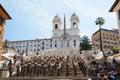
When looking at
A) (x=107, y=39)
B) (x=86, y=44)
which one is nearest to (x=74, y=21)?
(x=107, y=39)

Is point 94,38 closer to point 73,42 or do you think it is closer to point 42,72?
point 73,42

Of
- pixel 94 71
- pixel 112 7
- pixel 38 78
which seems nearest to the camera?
pixel 38 78

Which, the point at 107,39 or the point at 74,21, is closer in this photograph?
the point at 107,39

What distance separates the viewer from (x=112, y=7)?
27438mm

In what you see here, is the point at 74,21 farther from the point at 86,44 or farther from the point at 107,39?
the point at 86,44

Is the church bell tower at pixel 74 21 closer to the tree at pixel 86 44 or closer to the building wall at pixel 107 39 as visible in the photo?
the building wall at pixel 107 39

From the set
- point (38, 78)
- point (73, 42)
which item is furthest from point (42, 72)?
point (73, 42)

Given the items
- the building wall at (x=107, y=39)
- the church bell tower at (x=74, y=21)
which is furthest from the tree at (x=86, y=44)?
the church bell tower at (x=74, y=21)

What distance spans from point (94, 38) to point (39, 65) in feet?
243

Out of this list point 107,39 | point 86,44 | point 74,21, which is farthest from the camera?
point 74,21

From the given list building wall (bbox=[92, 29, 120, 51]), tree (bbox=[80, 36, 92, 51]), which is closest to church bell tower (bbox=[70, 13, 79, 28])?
building wall (bbox=[92, 29, 120, 51])

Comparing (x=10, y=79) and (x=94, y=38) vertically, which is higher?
(x=94, y=38)

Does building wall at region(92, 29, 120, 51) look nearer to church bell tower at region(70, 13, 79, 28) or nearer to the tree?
church bell tower at region(70, 13, 79, 28)

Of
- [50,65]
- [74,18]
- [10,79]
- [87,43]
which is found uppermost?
[74,18]
